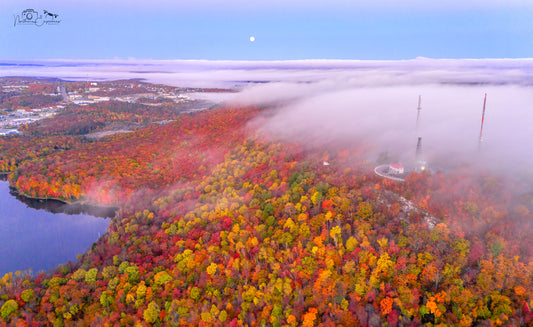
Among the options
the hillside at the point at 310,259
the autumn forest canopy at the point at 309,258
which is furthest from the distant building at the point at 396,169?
the autumn forest canopy at the point at 309,258

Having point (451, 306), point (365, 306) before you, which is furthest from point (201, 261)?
point (451, 306)

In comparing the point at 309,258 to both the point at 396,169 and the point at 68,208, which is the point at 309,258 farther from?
the point at 68,208

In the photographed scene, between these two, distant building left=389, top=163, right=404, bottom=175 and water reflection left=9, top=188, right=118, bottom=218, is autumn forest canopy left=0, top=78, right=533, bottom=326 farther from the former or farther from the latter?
water reflection left=9, top=188, right=118, bottom=218

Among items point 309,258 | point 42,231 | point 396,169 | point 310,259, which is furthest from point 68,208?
point 396,169

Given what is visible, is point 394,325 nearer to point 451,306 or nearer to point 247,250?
point 451,306

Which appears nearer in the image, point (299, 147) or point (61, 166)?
point (299, 147)
